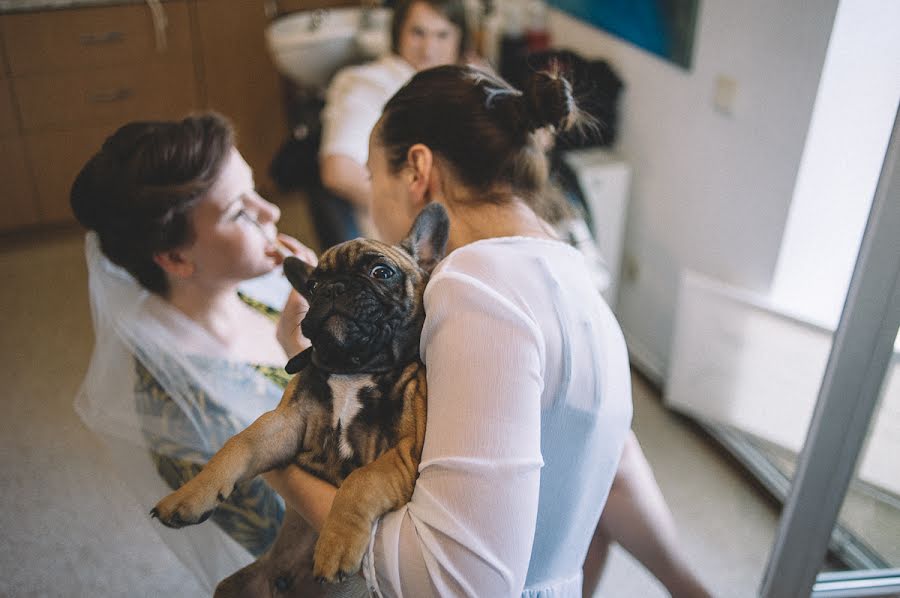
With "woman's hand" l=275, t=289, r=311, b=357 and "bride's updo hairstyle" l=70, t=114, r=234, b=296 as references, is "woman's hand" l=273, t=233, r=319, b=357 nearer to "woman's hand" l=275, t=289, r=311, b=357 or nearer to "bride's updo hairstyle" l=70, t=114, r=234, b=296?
"woman's hand" l=275, t=289, r=311, b=357

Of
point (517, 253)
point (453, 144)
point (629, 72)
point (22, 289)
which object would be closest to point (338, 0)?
point (629, 72)

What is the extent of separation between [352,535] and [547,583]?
1.26 feet

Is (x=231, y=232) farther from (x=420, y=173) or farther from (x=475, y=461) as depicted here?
(x=475, y=461)

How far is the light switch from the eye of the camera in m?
2.32

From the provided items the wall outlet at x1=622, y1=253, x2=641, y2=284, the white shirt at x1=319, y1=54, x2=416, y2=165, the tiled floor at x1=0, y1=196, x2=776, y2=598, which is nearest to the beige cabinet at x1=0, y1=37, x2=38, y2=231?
the tiled floor at x1=0, y1=196, x2=776, y2=598

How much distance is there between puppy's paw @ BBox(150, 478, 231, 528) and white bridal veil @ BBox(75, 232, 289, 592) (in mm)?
516

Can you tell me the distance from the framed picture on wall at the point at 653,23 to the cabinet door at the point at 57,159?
2134 mm

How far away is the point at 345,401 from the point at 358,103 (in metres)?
1.85

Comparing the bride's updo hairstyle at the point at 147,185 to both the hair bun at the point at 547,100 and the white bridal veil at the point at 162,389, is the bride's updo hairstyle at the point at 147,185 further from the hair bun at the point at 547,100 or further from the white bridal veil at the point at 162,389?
the hair bun at the point at 547,100

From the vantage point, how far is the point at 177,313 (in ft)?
5.16

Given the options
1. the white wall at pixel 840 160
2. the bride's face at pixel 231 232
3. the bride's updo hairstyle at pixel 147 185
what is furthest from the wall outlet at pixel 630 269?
the bride's updo hairstyle at pixel 147 185

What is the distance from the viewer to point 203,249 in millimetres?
1545

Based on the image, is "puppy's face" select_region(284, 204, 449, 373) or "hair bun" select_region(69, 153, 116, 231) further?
"hair bun" select_region(69, 153, 116, 231)

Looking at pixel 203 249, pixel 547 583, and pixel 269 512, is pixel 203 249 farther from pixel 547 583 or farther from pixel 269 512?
pixel 547 583
